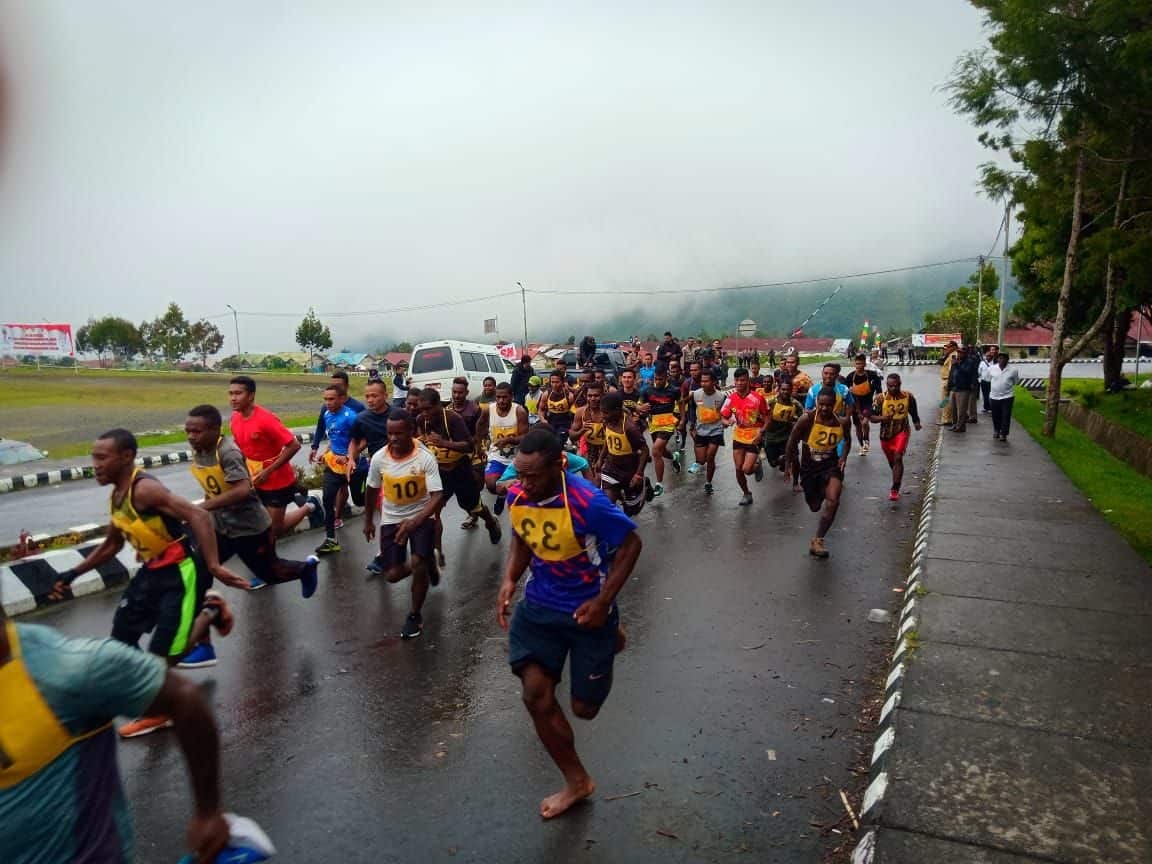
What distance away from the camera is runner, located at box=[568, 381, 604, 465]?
9.77 metres

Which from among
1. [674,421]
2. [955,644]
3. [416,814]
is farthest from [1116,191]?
[416,814]

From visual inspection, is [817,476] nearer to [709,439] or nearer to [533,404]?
[709,439]

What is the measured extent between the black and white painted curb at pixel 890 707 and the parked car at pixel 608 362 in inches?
660

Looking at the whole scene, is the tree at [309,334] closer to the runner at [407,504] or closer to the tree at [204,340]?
the tree at [204,340]

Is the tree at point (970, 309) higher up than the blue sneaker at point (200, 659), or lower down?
higher up

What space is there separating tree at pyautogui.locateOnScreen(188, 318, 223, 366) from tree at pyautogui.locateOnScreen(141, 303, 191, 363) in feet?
4.68

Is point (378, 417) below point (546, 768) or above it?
above

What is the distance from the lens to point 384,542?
621 cm

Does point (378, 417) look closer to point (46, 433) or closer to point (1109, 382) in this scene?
point (46, 433)

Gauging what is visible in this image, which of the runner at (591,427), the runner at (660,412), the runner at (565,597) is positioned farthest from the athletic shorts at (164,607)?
the runner at (660,412)

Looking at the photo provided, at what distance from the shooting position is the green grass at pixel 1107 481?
895 centimetres

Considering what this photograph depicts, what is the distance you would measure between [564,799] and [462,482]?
16.9ft

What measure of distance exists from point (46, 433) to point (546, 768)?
73.7 ft

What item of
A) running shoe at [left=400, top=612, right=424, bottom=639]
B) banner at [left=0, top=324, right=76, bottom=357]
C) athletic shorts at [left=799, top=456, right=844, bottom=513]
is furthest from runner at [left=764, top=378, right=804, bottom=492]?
banner at [left=0, top=324, right=76, bottom=357]
